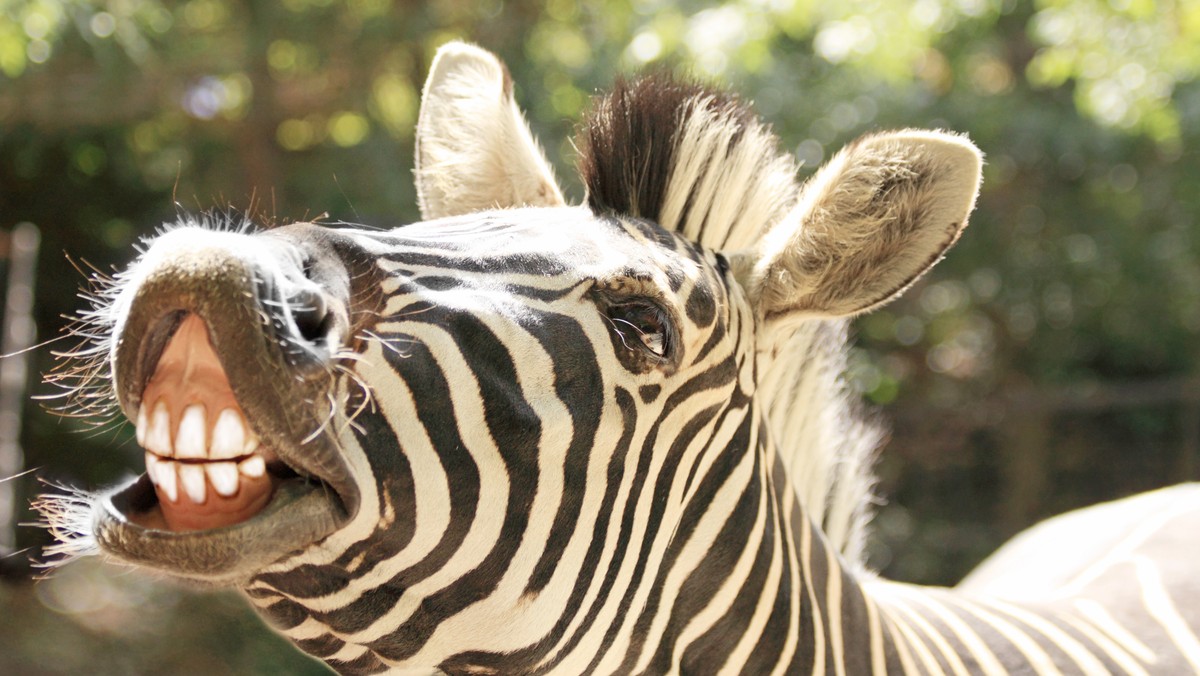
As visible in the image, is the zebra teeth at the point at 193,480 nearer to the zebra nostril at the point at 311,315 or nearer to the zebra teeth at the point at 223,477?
the zebra teeth at the point at 223,477

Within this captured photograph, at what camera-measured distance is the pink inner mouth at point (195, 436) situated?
53.3 inches

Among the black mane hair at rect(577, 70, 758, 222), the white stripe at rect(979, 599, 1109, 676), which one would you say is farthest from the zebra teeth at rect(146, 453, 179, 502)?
the white stripe at rect(979, 599, 1109, 676)

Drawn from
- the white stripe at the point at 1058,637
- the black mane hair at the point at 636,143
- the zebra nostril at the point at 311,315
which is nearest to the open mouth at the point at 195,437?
the zebra nostril at the point at 311,315

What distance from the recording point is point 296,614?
157 centimetres

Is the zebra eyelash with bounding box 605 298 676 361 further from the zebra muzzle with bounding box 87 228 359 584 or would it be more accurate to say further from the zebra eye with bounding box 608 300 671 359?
the zebra muzzle with bounding box 87 228 359 584

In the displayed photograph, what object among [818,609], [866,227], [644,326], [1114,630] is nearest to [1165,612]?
[1114,630]

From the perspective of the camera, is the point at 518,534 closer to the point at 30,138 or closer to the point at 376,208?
the point at 376,208

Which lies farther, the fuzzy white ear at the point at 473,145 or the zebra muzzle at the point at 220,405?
the fuzzy white ear at the point at 473,145

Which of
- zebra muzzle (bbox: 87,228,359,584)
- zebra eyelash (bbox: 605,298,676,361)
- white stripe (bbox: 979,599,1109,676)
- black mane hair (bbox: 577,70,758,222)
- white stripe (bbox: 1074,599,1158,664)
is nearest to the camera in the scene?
zebra muzzle (bbox: 87,228,359,584)

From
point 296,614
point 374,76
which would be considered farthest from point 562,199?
point 374,76

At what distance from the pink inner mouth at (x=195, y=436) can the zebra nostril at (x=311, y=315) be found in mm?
117

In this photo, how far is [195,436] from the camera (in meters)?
1.36

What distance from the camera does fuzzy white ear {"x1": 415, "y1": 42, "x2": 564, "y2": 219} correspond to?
2602mm

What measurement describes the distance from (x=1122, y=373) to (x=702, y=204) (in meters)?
Answer: 10.1
